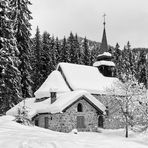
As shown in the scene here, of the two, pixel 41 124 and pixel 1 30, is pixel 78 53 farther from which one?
pixel 1 30

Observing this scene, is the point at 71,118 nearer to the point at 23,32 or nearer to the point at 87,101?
the point at 87,101

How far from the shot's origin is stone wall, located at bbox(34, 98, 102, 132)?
36.0 metres

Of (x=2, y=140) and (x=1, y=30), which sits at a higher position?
(x=1, y=30)

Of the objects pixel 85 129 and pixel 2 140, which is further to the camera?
pixel 85 129

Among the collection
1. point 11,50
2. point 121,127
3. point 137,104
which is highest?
point 11,50

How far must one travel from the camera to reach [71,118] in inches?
1443

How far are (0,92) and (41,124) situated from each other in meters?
13.9

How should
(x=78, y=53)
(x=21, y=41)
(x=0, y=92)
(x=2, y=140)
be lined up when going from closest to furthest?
(x=2, y=140) → (x=0, y=92) → (x=21, y=41) → (x=78, y=53)

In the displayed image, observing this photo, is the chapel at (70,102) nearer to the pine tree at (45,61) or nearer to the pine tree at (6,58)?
the pine tree at (6,58)

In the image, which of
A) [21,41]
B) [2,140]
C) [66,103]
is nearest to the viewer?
[2,140]

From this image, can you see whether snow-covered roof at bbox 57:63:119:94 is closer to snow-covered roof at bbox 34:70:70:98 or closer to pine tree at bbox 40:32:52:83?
snow-covered roof at bbox 34:70:70:98

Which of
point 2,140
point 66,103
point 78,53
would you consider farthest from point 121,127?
point 2,140

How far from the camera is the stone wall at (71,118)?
3602 centimetres

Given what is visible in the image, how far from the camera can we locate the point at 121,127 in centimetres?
4362
